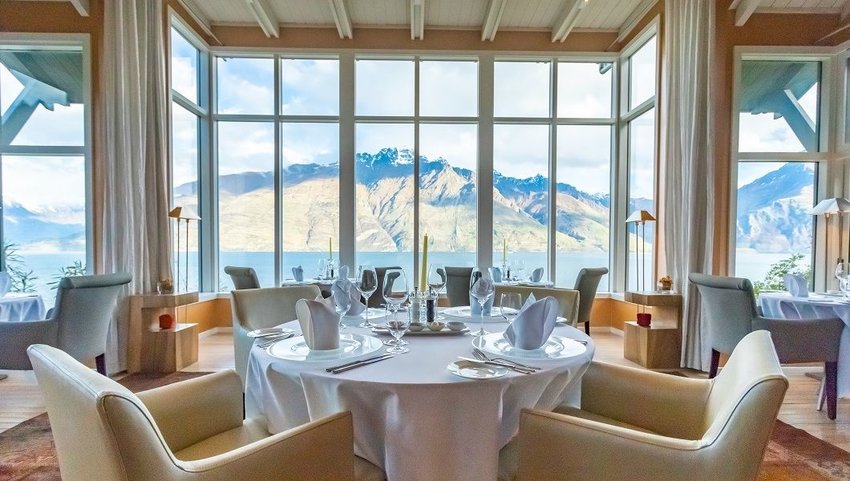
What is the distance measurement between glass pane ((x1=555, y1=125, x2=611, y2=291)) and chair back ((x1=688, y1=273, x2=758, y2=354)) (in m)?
2.34

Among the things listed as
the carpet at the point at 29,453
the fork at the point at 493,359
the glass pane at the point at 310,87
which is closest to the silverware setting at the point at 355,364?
the fork at the point at 493,359

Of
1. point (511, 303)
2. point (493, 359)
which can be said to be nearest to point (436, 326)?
point (511, 303)

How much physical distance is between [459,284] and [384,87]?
301cm

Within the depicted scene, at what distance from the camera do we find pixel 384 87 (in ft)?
17.6

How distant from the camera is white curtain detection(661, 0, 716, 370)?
3.72m

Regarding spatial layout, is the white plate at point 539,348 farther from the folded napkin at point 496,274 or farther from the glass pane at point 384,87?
the glass pane at point 384,87

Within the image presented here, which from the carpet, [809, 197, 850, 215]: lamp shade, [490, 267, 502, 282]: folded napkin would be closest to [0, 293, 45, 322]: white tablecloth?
the carpet

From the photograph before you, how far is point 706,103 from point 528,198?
7.28 feet

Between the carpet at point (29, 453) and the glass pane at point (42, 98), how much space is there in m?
2.64

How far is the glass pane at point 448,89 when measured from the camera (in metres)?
5.34

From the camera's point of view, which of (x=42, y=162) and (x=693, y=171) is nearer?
(x=693, y=171)

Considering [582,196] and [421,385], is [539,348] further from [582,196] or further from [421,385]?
[582,196]

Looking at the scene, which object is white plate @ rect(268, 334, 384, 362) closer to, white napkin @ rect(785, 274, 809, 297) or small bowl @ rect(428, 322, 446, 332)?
small bowl @ rect(428, 322, 446, 332)

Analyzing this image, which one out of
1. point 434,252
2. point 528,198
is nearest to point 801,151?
point 528,198
